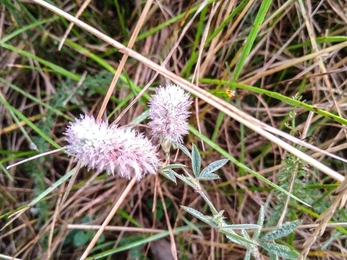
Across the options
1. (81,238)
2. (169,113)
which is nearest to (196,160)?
(169,113)

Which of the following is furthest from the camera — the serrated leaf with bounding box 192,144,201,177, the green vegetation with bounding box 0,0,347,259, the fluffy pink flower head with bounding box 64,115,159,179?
the green vegetation with bounding box 0,0,347,259

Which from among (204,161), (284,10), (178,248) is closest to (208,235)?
(178,248)

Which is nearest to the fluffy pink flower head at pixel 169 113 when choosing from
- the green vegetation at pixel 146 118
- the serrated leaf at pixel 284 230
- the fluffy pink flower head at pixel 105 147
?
the fluffy pink flower head at pixel 105 147

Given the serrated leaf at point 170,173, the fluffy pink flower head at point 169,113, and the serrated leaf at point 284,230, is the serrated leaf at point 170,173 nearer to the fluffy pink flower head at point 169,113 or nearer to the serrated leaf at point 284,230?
the fluffy pink flower head at point 169,113

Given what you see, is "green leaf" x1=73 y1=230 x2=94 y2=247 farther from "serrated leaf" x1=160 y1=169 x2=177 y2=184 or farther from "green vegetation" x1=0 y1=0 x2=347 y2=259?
"serrated leaf" x1=160 y1=169 x2=177 y2=184

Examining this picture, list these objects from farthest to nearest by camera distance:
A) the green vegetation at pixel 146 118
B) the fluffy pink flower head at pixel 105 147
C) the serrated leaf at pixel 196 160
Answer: the green vegetation at pixel 146 118 < the serrated leaf at pixel 196 160 < the fluffy pink flower head at pixel 105 147

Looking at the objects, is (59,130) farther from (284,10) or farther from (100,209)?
(284,10)

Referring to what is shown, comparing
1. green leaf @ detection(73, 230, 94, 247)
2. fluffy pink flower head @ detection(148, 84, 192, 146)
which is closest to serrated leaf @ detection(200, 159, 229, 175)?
fluffy pink flower head @ detection(148, 84, 192, 146)
